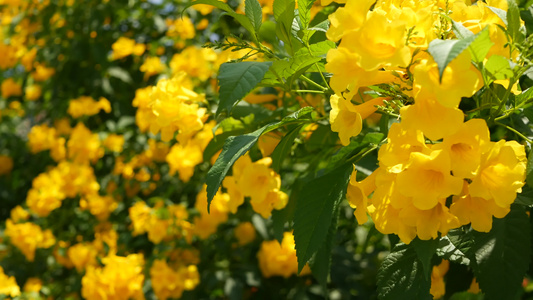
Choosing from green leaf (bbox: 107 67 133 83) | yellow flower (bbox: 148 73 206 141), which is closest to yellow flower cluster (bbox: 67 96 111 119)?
green leaf (bbox: 107 67 133 83)

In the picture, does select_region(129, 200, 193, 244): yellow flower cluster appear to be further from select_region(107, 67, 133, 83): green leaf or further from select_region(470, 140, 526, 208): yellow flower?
select_region(470, 140, 526, 208): yellow flower

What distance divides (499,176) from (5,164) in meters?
3.37

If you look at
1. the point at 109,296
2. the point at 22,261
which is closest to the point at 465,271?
the point at 109,296

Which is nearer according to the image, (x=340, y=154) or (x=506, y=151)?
(x=506, y=151)

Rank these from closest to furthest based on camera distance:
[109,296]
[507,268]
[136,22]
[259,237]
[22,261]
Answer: [507,268] → [109,296] → [259,237] → [22,261] → [136,22]

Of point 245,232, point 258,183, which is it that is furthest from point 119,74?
point 258,183

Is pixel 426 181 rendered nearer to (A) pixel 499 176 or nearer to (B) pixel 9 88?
(A) pixel 499 176

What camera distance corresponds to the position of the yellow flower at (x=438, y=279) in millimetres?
1168

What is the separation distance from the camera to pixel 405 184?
69 centimetres

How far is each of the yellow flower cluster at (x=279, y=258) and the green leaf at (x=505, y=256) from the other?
4.22 ft

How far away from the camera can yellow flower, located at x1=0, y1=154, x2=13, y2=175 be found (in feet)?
11.5

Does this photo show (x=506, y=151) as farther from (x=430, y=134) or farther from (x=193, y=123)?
(x=193, y=123)

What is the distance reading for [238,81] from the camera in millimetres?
790

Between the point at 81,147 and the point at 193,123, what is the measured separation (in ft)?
5.84
